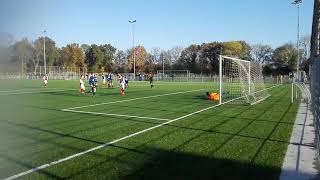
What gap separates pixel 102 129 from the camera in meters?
12.2

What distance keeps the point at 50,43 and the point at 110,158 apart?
5701 mm

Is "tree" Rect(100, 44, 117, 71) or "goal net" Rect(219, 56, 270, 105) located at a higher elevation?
"tree" Rect(100, 44, 117, 71)

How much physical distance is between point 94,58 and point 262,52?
51.0 m

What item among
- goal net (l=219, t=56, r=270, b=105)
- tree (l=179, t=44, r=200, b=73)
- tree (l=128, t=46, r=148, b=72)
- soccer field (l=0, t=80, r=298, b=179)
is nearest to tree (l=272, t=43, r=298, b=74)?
tree (l=179, t=44, r=200, b=73)

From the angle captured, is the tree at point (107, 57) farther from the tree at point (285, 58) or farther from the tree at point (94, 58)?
the tree at point (285, 58)

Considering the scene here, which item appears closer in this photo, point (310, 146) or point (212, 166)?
point (212, 166)

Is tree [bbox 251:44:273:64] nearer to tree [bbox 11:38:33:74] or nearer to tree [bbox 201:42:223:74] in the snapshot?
tree [bbox 201:42:223:74]

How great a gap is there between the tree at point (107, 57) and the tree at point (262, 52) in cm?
4535

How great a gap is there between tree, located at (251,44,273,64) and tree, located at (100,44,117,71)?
45.4 meters

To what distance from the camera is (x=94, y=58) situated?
120 meters

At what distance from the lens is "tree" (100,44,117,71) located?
124 meters

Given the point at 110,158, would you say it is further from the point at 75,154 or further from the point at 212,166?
the point at 212,166

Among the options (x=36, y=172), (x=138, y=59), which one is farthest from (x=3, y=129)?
(x=138, y=59)

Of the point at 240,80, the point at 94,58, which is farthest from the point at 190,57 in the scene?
the point at 240,80
